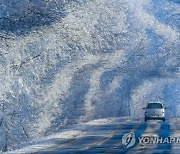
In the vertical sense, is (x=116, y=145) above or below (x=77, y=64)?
below

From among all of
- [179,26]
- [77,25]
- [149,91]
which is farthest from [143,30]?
[77,25]

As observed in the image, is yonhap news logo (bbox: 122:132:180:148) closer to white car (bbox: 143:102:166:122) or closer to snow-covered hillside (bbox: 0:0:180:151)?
snow-covered hillside (bbox: 0:0:180:151)

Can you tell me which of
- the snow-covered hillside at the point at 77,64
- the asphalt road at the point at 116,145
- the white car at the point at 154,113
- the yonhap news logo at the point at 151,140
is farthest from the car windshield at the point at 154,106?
the yonhap news logo at the point at 151,140

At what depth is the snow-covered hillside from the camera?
153ft

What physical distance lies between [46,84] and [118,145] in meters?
28.3

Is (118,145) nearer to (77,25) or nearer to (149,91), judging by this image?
(77,25)

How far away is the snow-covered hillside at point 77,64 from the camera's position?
1841 inches

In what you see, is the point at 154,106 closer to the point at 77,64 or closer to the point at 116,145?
the point at 77,64

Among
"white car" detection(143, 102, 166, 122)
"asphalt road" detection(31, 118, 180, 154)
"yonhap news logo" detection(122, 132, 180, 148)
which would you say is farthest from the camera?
"white car" detection(143, 102, 166, 122)

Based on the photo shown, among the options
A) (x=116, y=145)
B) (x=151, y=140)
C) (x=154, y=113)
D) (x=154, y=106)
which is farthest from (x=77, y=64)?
(x=116, y=145)

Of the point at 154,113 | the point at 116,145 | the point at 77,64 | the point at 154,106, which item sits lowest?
the point at 116,145

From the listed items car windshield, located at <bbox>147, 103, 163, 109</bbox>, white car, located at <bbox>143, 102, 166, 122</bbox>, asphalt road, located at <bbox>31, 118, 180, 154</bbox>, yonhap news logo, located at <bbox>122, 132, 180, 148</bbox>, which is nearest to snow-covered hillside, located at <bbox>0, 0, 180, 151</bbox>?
asphalt road, located at <bbox>31, 118, 180, 154</bbox>

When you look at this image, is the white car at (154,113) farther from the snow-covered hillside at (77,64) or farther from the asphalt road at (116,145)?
the asphalt road at (116,145)

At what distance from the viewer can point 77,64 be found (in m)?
63.2
